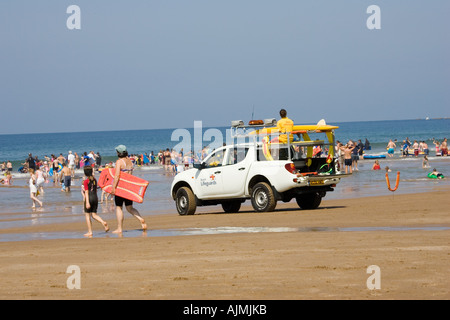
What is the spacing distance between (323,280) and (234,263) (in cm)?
182

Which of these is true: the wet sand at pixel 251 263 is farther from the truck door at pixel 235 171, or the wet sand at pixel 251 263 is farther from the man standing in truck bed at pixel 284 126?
the truck door at pixel 235 171

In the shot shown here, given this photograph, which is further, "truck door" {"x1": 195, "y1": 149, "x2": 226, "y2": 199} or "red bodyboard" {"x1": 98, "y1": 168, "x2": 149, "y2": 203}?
"truck door" {"x1": 195, "y1": 149, "x2": 226, "y2": 199}

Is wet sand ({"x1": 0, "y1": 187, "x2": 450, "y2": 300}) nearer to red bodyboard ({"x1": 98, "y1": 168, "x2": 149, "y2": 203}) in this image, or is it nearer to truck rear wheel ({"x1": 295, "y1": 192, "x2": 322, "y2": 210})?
red bodyboard ({"x1": 98, "y1": 168, "x2": 149, "y2": 203})

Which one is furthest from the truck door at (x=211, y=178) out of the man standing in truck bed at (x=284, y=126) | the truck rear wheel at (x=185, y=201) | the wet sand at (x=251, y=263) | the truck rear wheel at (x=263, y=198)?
the wet sand at (x=251, y=263)

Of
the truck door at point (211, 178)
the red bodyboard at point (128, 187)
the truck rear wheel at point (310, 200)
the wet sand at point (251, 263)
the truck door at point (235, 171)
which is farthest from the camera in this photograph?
the truck rear wheel at point (310, 200)

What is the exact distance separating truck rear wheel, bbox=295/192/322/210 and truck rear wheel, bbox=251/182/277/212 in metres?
1.39

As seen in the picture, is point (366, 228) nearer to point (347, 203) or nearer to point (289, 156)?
point (289, 156)

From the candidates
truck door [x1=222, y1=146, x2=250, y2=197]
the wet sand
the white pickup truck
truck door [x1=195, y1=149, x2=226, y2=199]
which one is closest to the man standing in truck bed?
the white pickup truck

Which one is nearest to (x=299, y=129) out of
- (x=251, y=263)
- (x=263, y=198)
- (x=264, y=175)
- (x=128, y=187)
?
(x=264, y=175)

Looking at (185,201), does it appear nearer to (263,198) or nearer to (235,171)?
(235,171)

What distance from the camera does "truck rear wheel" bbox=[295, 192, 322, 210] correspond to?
2011 centimetres

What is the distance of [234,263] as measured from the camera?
34.1 feet

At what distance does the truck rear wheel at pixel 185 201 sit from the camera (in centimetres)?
2014
